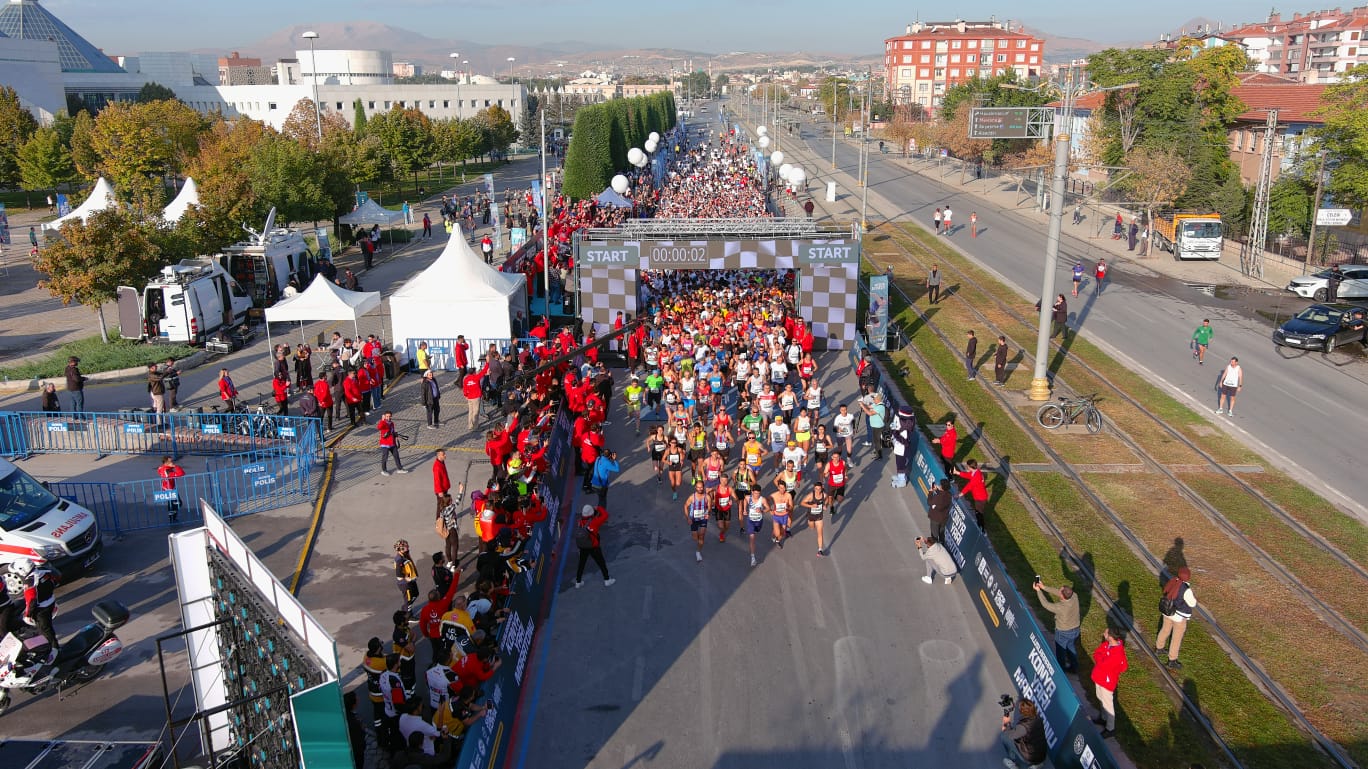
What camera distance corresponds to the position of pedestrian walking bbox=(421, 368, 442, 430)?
741 inches

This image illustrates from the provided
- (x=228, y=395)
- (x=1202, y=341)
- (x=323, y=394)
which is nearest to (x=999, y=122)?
(x=1202, y=341)

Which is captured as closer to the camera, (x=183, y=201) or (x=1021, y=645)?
(x=1021, y=645)

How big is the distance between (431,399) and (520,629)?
8.88 meters

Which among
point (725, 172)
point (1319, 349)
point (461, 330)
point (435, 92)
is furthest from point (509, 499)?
point (435, 92)

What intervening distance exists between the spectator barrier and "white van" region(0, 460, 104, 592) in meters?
12.7

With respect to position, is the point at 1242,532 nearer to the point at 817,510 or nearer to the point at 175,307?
the point at 817,510

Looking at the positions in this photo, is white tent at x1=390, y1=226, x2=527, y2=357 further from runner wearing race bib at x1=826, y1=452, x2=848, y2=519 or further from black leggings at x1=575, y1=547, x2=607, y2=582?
black leggings at x1=575, y1=547, x2=607, y2=582

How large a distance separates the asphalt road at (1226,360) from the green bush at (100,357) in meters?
25.7

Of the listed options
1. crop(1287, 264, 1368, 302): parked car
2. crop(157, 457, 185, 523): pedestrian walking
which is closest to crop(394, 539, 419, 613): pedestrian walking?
crop(157, 457, 185, 523): pedestrian walking

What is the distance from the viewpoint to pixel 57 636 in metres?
11.6

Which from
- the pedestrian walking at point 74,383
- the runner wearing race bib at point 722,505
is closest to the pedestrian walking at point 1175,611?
the runner wearing race bib at point 722,505

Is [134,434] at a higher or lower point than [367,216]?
lower

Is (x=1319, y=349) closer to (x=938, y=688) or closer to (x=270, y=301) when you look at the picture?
(x=938, y=688)

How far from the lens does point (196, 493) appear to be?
15938 millimetres
